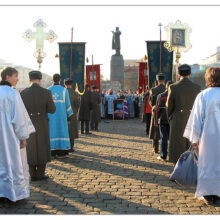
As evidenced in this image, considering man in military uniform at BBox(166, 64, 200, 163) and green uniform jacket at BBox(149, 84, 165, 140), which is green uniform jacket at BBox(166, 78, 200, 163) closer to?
man in military uniform at BBox(166, 64, 200, 163)

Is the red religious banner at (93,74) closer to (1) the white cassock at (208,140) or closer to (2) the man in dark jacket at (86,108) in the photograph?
(2) the man in dark jacket at (86,108)

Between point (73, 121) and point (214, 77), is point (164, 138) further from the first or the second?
point (214, 77)

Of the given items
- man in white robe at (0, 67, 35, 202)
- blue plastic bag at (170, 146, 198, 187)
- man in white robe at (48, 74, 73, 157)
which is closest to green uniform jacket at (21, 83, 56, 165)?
man in white robe at (0, 67, 35, 202)

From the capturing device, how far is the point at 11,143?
4.43m

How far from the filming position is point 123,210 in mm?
4273

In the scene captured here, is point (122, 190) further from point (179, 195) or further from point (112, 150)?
point (112, 150)

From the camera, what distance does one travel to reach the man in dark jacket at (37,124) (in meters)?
5.83

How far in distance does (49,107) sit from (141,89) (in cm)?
1250

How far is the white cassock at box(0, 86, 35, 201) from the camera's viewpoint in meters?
4.37

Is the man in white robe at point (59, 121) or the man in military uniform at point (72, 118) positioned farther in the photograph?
the man in military uniform at point (72, 118)

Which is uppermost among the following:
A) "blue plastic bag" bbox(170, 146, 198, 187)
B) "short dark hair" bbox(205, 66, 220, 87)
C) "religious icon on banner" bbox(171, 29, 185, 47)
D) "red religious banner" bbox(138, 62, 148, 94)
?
"religious icon on banner" bbox(171, 29, 185, 47)

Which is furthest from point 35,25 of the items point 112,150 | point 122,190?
point 122,190

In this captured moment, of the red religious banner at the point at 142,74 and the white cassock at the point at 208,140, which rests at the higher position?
the red religious banner at the point at 142,74

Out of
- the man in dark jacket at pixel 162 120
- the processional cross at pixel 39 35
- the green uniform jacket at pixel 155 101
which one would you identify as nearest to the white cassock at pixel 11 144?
the man in dark jacket at pixel 162 120
